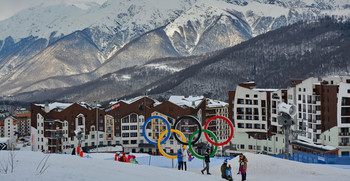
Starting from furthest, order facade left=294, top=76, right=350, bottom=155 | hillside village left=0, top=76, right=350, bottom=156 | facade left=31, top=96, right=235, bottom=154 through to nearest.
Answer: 1. facade left=31, top=96, right=235, bottom=154
2. hillside village left=0, top=76, right=350, bottom=156
3. facade left=294, top=76, right=350, bottom=155

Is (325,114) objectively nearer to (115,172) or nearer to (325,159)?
(325,159)

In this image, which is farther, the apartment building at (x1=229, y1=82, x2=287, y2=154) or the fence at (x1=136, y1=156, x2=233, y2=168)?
the apartment building at (x1=229, y1=82, x2=287, y2=154)

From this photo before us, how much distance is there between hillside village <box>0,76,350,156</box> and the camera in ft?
336

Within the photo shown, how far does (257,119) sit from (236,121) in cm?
617

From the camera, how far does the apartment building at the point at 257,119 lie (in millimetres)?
119750

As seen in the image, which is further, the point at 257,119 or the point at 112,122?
the point at 112,122

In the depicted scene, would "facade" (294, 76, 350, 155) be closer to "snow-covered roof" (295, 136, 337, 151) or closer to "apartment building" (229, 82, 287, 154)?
"snow-covered roof" (295, 136, 337, 151)

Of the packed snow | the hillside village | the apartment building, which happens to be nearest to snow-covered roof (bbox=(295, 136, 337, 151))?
the hillside village

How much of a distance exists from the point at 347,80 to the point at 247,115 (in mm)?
28514

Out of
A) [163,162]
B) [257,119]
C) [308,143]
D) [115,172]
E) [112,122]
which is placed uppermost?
[115,172]

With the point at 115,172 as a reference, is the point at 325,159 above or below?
below

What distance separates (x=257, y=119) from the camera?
411 ft

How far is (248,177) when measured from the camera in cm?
4072

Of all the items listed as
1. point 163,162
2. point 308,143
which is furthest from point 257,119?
point 163,162
